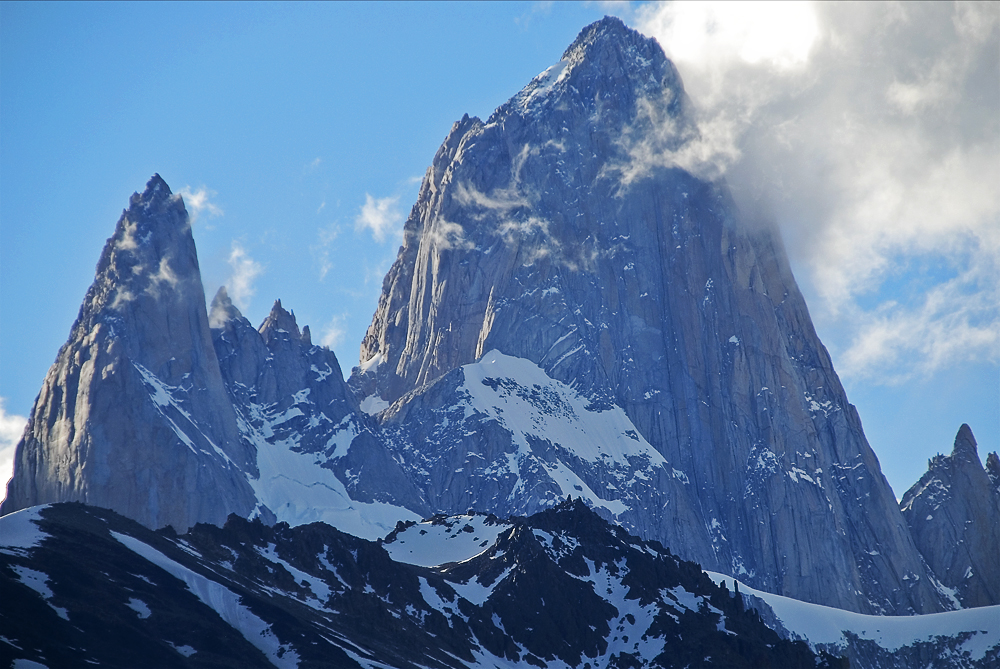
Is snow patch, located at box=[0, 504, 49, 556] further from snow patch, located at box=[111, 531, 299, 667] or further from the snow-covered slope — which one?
snow patch, located at box=[111, 531, 299, 667]

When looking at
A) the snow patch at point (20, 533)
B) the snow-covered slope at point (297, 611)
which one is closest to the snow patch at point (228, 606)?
the snow-covered slope at point (297, 611)

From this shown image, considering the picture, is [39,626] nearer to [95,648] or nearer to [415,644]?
[95,648]

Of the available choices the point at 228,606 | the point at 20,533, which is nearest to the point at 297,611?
the point at 228,606

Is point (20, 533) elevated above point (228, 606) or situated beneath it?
elevated above

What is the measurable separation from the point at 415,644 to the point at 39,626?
5123cm

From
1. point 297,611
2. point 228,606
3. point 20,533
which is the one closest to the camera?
point 228,606

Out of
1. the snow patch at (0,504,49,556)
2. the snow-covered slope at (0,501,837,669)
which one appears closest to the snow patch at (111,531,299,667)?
the snow-covered slope at (0,501,837,669)

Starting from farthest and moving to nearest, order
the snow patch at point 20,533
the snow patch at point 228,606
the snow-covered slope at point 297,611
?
the snow patch at point 20,533 < the snow patch at point 228,606 < the snow-covered slope at point 297,611

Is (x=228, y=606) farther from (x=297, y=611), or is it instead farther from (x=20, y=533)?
(x=20, y=533)

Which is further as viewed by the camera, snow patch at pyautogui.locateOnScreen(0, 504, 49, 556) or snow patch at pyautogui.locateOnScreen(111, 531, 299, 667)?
snow patch at pyautogui.locateOnScreen(0, 504, 49, 556)

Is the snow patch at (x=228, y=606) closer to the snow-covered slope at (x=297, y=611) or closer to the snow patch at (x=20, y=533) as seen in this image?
the snow-covered slope at (x=297, y=611)

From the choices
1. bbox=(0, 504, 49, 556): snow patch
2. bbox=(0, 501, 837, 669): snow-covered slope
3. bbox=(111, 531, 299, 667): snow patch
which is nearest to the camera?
bbox=(0, 501, 837, 669): snow-covered slope

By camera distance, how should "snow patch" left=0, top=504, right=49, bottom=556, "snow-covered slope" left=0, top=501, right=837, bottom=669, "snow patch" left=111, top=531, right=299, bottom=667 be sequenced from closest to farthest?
1. "snow-covered slope" left=0, top=501, right=837, bottom=669
2. "snow patch" left=111, top=531, right=299, bottom=667
3. "snow patch" left=0, top=504, right=49, bottom=556

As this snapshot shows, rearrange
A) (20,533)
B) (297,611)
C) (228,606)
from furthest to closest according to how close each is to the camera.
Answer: (297,611), (20,533), (228,606)
